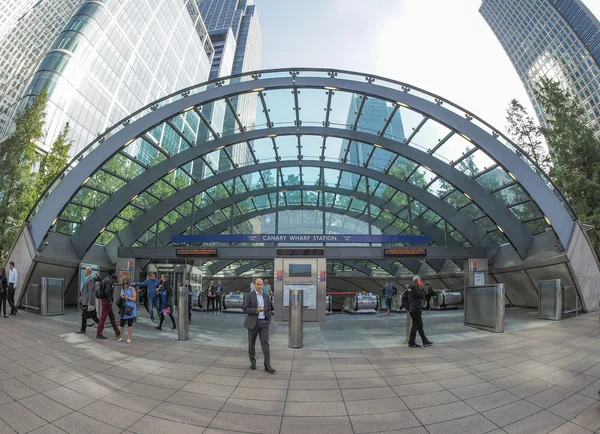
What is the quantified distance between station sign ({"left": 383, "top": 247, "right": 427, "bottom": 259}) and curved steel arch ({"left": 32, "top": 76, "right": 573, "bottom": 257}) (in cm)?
582

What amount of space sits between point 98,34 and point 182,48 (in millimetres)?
33658

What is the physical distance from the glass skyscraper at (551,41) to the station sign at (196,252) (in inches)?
2388

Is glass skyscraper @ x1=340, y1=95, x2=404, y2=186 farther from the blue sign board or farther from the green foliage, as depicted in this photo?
the green foliage

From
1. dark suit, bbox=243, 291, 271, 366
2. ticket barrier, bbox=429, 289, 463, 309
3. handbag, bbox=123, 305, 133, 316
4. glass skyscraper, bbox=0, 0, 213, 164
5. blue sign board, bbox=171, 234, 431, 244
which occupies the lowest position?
ticket barrier, bbox=429, 289, 463, 309

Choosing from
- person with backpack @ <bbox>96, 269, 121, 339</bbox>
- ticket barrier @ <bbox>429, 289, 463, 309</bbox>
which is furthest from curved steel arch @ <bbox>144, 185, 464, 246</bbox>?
person with backpack @ <bbox>96, 269, 121, 339</bbox>

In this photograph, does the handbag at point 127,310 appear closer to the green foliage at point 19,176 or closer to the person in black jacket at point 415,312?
the person in black jacket at point 415,312

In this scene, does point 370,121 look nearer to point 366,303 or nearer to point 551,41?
point 366,303

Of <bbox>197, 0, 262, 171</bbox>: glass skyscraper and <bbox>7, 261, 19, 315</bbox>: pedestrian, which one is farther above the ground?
<bbox>197, 0, 262, 171</bbox>: glass skyscraper

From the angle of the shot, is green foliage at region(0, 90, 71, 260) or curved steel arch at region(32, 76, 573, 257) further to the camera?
green foliage at region(0, 90, 71, 260)

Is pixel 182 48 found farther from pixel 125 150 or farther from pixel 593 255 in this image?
pixel 593 255

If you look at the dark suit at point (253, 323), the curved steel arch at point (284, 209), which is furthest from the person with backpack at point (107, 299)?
the curved steel arch at point (284, 209)

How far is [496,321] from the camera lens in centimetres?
898

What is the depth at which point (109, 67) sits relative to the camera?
47594 mm

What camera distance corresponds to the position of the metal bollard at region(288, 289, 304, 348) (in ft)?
24.8
